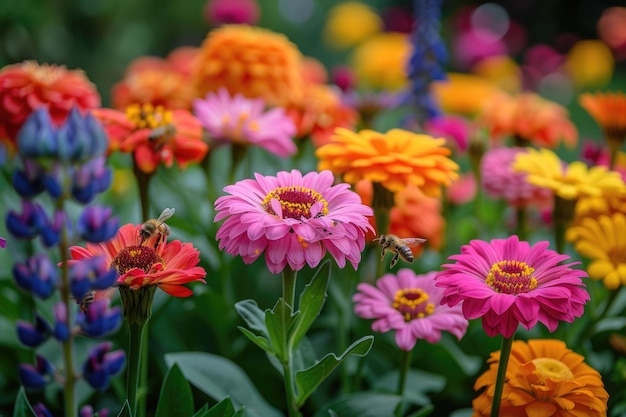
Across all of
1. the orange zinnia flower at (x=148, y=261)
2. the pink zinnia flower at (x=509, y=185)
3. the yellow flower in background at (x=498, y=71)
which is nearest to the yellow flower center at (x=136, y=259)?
the orange zinnia flower at (x=148, y=261)

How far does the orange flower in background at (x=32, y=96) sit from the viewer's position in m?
1.00

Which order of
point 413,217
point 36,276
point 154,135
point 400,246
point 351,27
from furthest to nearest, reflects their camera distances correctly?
point 351,27
point 413,217
point 154,135
point 400,246
point 36,276

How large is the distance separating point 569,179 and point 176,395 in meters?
0.64

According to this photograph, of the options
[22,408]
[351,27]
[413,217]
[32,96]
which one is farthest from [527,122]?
[351,27]

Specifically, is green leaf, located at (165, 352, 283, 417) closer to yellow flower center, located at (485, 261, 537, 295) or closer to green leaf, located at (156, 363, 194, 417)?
green leaf, located at (156, 363, 194, 417)

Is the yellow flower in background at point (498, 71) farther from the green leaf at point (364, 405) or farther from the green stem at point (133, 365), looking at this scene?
the green stem at point (133, 365)

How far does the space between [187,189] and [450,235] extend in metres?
0.55

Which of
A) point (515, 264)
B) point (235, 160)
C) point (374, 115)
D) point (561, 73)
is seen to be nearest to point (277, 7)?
point (561, 73)

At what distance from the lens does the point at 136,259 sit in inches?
28.6

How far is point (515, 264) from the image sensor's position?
798 millimetres

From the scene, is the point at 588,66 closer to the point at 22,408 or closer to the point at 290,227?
the point at 290,227

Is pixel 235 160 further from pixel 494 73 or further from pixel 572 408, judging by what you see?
pixel 494 73

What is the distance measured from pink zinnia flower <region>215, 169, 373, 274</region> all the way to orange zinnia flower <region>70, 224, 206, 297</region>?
42 mm

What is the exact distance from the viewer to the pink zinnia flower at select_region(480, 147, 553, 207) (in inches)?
46.7
